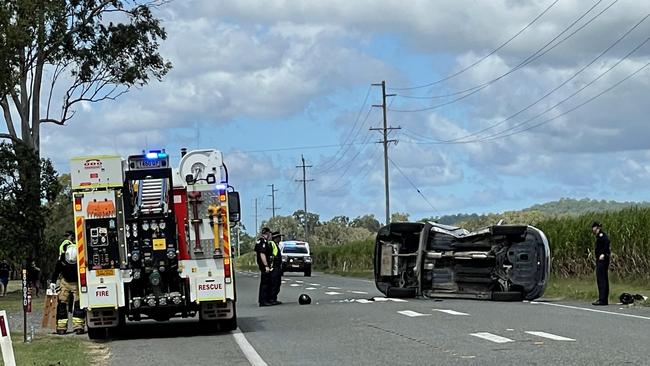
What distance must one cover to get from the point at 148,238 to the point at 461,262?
9890 millimetres

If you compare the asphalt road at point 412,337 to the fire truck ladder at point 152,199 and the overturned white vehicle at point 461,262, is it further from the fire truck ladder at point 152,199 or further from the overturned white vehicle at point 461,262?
the fire truck ladder at point 152,199

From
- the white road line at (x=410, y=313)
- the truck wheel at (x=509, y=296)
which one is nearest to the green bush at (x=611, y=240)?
the truck wheel at (x=509, y=296)

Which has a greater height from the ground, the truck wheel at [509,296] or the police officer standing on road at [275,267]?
the police officer standing on road at [275,267]

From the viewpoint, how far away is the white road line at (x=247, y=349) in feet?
44.0

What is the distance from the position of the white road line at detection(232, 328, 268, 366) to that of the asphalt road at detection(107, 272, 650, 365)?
2 cm

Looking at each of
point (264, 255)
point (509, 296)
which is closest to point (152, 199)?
point (264, 255)

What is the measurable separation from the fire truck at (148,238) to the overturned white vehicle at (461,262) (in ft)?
27.9

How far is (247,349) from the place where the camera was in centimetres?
1518

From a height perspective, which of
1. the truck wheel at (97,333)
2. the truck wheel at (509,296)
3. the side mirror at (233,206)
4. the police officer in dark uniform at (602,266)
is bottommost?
the truck wheel at (509,296)

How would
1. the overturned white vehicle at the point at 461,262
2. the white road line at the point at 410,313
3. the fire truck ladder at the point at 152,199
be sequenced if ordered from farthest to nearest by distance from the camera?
1. the overturned white vehicle at the point at 461,262
2. the white road line at the point at 410,313
3. the fire truck ladder at the point at 152,199

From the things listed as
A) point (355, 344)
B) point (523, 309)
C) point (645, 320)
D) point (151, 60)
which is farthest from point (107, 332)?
point (151, 60)

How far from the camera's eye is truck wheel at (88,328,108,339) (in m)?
18.5

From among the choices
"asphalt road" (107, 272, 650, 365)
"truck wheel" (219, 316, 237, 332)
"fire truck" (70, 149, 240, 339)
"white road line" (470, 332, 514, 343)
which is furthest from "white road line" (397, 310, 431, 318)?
"white road line" (470, 332, 514, 343)

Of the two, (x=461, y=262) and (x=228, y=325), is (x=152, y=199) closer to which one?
(x=228, y=325)
